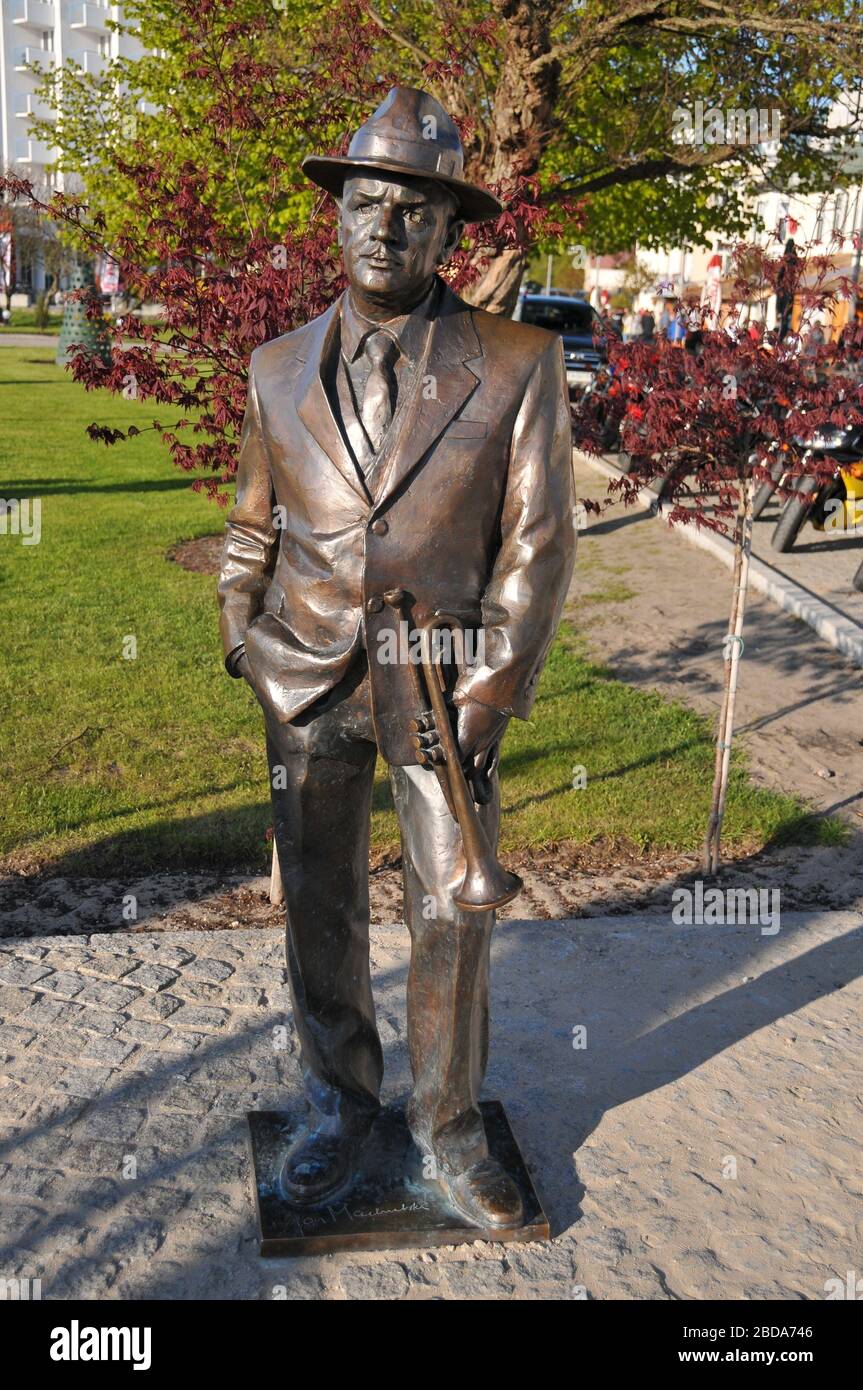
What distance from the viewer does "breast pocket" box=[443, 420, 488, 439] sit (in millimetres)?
3254

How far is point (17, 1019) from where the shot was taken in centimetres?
466

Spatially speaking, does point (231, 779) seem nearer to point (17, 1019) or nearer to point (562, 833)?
point (562, 833)

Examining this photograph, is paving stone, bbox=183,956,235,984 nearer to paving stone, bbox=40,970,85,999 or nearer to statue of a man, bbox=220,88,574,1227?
paving stone, bbox=40,970,85,999

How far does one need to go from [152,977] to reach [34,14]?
6026cm

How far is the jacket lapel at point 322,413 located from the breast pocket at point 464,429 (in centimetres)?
23

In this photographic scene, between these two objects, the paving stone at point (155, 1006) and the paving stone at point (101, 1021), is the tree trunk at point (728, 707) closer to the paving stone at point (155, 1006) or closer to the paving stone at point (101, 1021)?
the paving stone at point (155, 1006)

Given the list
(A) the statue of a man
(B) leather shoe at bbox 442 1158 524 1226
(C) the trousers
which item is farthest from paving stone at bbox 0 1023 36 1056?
(B) leather shoe at bbox 442 1158 524 1226

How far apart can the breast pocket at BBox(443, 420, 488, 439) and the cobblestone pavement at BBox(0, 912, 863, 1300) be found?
203cm

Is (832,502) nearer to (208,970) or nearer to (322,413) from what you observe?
(208,970)

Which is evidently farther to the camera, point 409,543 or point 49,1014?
point 49,1014

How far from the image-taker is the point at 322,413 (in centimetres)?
331

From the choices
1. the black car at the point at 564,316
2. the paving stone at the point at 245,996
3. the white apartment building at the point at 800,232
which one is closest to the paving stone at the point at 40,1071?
the paving stone at the point at 245,996

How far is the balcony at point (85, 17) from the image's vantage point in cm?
5719

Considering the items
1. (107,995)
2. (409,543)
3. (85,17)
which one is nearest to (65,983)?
(107,995)
